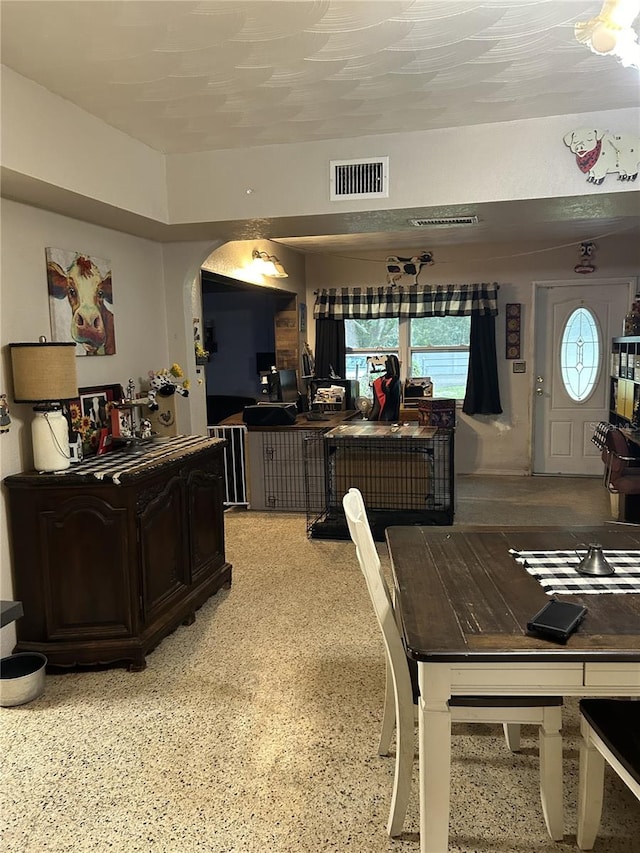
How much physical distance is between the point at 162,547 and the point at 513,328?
4.86m

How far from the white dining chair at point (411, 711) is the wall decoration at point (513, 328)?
5257mm

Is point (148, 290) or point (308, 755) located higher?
point (148, 290)

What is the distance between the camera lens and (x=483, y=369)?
6605 millimetres

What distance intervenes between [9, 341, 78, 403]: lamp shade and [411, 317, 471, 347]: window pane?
15.9 feet

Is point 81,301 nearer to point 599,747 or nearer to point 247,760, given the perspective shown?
point 247,760

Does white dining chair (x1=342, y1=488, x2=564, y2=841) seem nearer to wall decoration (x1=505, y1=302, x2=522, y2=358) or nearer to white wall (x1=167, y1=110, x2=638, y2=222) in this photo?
white wall (x1=167, y1=110, x2=638, y2=222)

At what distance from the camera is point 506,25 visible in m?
2.11

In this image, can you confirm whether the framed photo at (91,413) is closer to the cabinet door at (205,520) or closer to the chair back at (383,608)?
the cabinet door at (205,520)

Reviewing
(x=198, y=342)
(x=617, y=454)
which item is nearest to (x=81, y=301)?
(x=198, y=342)

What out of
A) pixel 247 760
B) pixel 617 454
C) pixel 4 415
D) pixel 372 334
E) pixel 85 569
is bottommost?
pixel 247 760

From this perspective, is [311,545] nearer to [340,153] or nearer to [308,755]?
[308,755]

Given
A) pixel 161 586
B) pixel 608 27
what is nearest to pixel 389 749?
pixel 161 586

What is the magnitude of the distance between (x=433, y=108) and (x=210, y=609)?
2781 millimetres

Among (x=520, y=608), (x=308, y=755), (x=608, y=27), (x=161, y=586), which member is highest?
(x=608, y=27)
